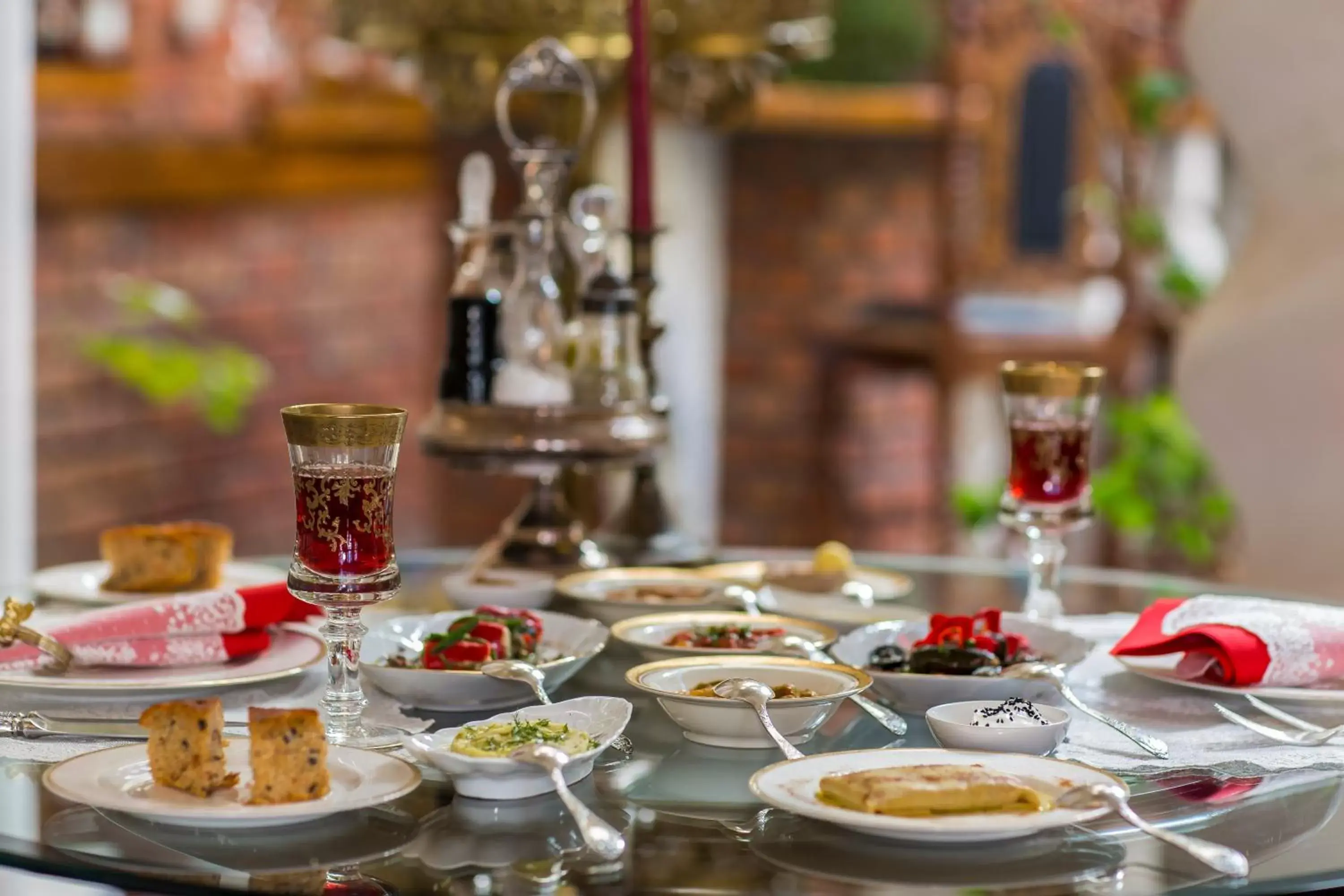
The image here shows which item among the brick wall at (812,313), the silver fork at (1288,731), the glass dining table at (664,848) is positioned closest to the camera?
the glass dining table at (664,848)

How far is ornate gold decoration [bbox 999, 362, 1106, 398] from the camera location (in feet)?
5.46

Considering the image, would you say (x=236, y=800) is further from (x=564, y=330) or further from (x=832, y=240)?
(x=832, y=240)

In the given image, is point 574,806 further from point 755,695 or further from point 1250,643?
point 1250,643

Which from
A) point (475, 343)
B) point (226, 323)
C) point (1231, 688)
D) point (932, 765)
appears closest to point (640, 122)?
point (475, 343)

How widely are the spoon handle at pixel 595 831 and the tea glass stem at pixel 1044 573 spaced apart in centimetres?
73

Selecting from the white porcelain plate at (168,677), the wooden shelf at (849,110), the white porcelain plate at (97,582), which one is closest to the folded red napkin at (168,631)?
the white porcelain plate at (168,677)

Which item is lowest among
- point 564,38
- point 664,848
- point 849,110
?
point 664,848

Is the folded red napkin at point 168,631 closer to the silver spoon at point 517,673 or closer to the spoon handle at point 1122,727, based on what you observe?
the silver spoon at point 517,673

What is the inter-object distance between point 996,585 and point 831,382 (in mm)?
3260

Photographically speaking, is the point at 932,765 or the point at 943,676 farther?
the point at 943,676

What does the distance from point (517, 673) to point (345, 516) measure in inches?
7.0

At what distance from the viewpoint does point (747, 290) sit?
5.21 metres

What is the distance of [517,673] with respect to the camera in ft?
4.39

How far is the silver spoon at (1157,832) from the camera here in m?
1.02
